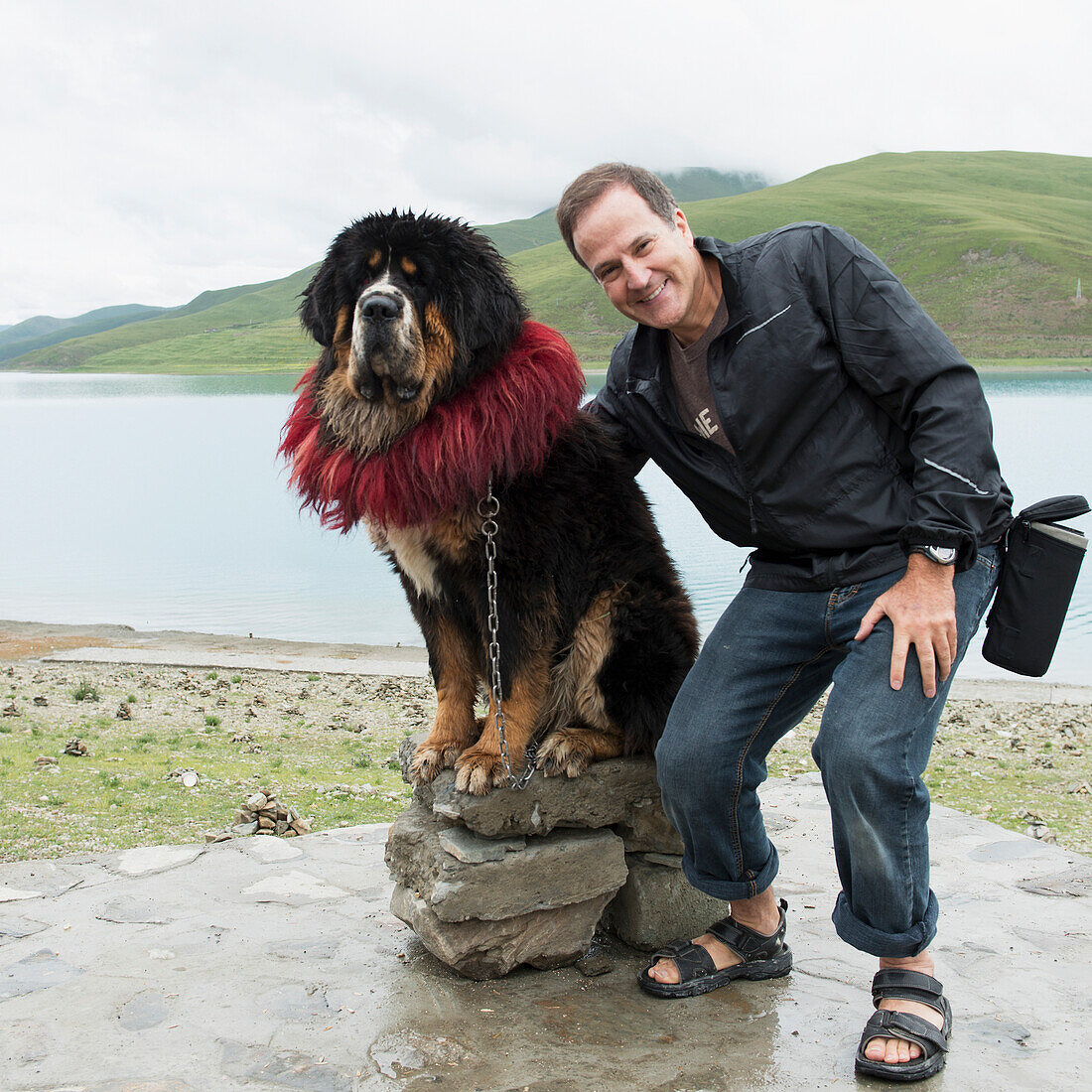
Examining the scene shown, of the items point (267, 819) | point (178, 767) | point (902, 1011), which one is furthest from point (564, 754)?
point (178, 767)

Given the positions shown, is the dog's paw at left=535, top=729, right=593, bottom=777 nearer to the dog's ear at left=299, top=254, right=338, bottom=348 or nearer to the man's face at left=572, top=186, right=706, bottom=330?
the man's face at left=572, top=186, right=706, bottom=330

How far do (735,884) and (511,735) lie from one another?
0.86 metres

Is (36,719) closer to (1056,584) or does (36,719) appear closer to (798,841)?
(798,841)

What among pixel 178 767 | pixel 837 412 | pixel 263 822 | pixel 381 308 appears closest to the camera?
pixel 837 412

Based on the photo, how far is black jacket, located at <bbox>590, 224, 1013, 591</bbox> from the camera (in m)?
2.62

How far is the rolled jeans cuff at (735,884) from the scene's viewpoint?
10.3ft

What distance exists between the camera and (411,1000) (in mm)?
3068

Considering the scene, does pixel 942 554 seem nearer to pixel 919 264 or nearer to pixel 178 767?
pixel 178 767

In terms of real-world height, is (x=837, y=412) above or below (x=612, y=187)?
below

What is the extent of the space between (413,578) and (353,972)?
52.5 inches

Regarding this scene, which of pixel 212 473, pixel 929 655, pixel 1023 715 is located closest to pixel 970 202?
pixel 212 473

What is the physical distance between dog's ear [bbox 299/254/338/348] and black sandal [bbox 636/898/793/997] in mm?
2347

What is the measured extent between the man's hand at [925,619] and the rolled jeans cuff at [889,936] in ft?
2.21

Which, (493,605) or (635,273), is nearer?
(635,273)
